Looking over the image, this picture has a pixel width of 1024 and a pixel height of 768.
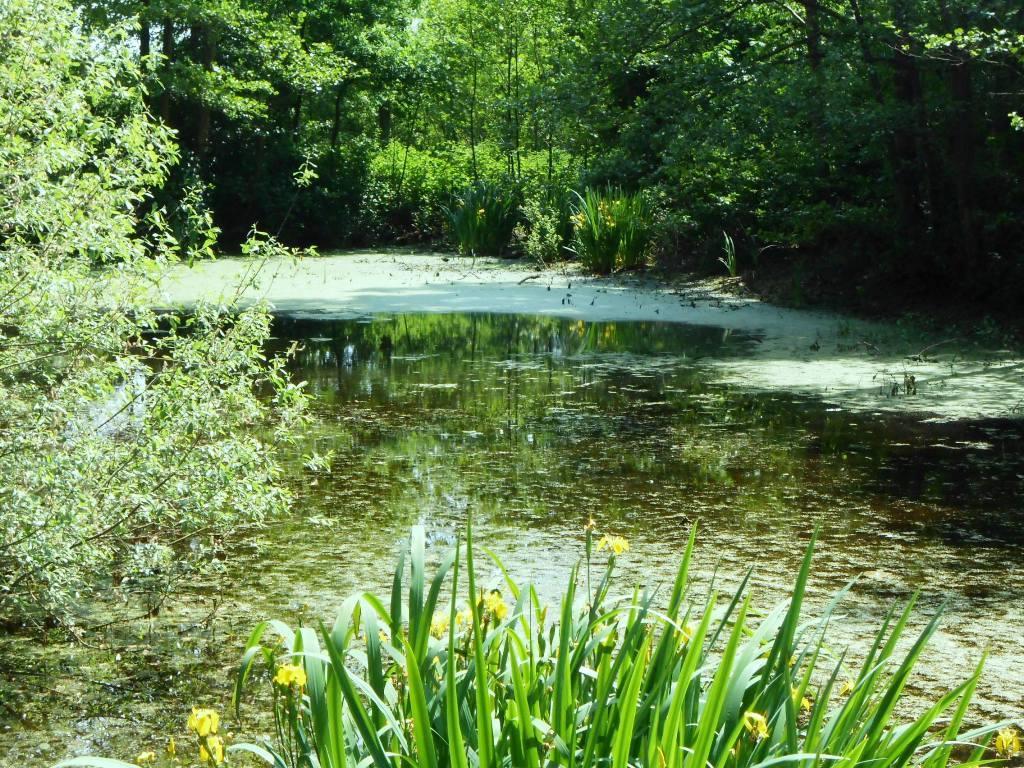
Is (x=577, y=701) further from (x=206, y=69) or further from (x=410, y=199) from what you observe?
(x=410, y=199)

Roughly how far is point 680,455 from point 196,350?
9.19 feet

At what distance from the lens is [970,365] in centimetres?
784

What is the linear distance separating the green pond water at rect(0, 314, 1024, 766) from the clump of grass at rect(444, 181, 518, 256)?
8.13m

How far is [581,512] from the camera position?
465cm

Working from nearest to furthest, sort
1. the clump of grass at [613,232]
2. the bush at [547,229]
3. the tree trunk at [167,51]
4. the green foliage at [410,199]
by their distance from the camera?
the clump of grass at [613,232], the bush at [547,229], the tree trunk at [167,51], the green foliage at [410,199]

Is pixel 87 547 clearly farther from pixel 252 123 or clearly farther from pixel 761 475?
pixel 252 123

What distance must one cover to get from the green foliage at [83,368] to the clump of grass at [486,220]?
1260 centimetres

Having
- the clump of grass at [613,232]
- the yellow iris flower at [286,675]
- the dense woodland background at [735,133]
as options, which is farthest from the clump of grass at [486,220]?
the yellow iris flower at [286,675]

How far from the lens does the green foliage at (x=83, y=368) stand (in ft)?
9.78

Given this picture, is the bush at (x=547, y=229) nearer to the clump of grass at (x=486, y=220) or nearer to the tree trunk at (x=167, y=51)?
the clump of grass at (x=486, y=220)

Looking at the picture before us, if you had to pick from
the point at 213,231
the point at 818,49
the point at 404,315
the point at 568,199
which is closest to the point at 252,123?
the point at 568,199

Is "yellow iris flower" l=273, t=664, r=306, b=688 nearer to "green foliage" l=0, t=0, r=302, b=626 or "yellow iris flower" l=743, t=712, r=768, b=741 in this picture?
"yellow iris flower" l=743, t=712, r=768, b=741

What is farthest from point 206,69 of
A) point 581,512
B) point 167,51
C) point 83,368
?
point 83,368

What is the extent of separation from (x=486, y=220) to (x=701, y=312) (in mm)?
6046
